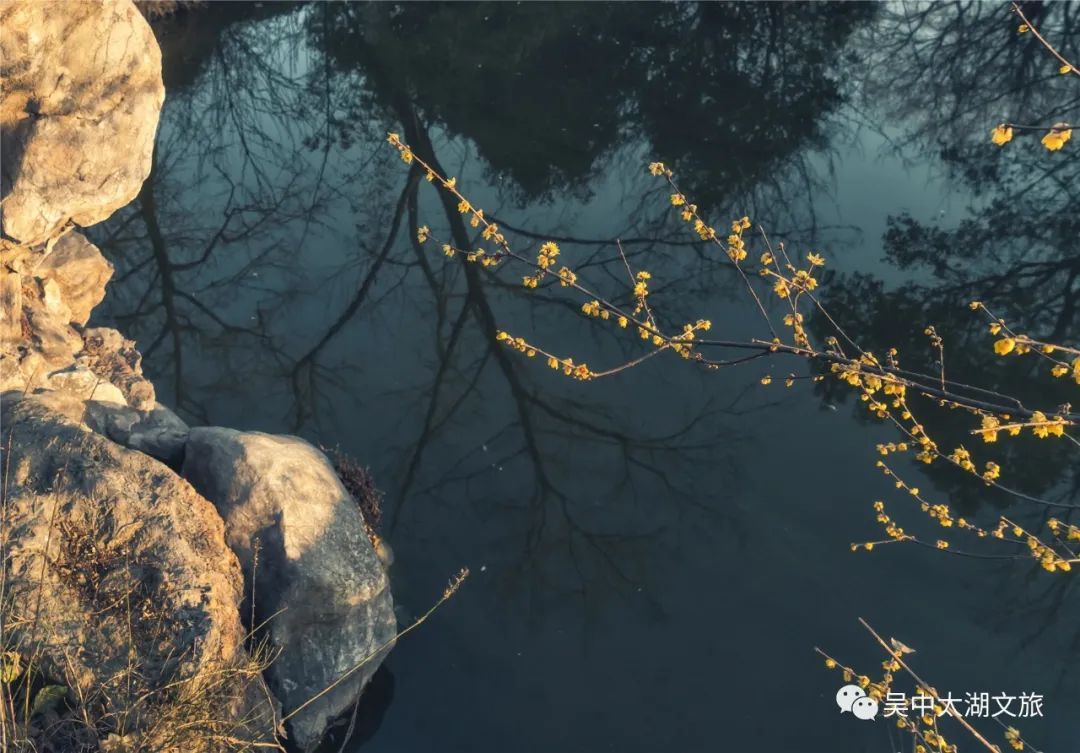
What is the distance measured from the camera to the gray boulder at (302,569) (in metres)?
5.54

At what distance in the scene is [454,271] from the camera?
9.66m

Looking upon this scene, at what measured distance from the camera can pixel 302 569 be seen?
18.2ft

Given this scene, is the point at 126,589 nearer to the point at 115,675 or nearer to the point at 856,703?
the point at 115,675

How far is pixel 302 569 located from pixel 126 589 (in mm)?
978

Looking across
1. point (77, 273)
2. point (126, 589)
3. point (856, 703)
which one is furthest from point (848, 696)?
point (77, 273)

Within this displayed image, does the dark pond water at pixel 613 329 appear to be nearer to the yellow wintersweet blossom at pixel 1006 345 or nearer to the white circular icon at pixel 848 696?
the white circular icon at pixel 848 696

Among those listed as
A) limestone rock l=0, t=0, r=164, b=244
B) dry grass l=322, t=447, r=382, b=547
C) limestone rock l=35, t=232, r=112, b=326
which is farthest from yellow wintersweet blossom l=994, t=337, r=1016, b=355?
limestone rock l=35, t=232, r=112, b=326

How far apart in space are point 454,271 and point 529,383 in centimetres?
191

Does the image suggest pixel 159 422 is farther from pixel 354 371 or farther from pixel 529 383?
pixel 529 383

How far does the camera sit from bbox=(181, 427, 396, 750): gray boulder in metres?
5.54

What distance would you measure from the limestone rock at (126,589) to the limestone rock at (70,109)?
2166 millimetres

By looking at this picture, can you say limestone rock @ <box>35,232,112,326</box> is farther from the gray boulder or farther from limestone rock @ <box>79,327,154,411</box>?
the gray boulder

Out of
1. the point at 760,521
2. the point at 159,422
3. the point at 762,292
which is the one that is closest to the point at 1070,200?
the point at 762,292

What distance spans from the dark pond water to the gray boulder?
0.43 meters
